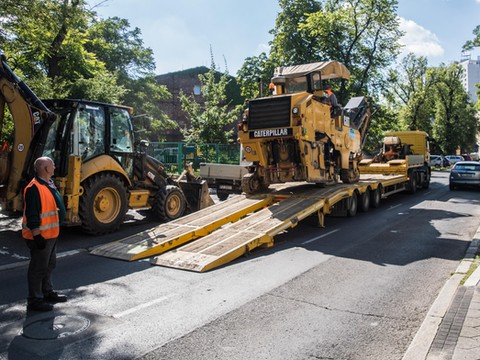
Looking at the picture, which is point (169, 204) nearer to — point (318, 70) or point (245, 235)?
point (245, 235)

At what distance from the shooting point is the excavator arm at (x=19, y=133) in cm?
845

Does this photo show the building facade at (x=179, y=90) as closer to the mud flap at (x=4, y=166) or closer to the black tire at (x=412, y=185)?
the black tire at (x=412, y=185)

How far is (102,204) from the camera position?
9.51m

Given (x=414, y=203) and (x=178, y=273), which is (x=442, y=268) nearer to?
(x=178, y=273)

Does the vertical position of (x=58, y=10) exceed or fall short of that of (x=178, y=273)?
it exceeds it

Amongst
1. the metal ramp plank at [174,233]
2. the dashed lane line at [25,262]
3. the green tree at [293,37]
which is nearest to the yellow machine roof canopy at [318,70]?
the metal ramp plank at [174,233]

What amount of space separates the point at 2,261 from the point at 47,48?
10.2 m

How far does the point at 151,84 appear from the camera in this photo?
37312 millimetres

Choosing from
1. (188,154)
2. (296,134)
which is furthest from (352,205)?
(188,154)

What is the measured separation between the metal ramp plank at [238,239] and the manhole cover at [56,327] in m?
2.25

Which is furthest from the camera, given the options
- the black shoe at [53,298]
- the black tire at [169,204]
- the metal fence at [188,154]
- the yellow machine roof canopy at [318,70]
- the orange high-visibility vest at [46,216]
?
the metal fence at [188,154]

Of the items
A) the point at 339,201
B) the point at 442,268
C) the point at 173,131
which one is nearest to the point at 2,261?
the point at 442,268

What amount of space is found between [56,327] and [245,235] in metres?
4.14

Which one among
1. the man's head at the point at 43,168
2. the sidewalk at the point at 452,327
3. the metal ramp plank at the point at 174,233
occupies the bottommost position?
the sidewalk at the point at 452,327
